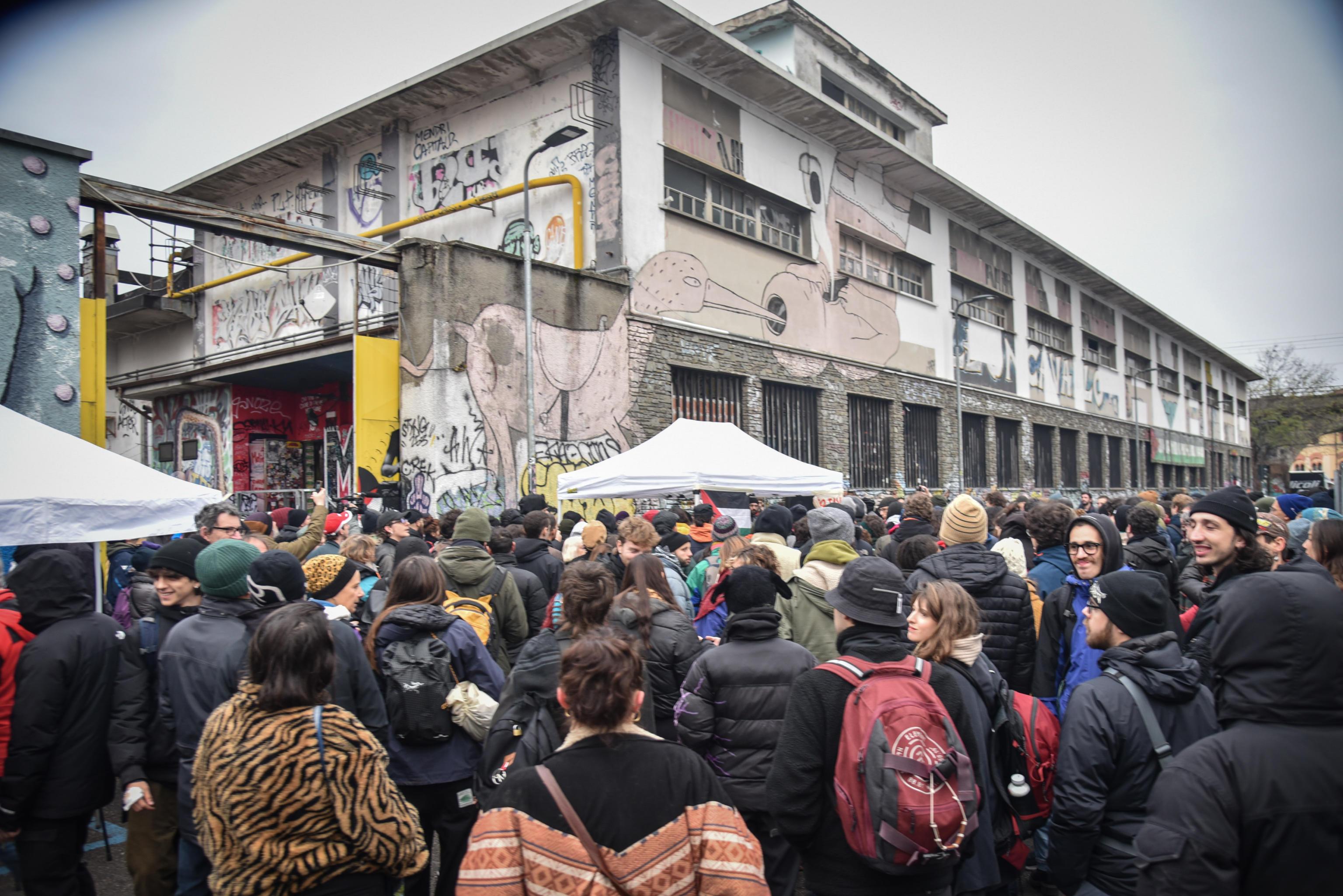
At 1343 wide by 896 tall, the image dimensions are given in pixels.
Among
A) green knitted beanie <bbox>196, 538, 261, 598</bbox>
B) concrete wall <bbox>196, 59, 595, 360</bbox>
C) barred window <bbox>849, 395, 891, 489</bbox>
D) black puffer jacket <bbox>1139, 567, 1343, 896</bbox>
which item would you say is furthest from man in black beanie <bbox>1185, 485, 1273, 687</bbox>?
barred window <bbox>849, 395, 891, 489</bbox>

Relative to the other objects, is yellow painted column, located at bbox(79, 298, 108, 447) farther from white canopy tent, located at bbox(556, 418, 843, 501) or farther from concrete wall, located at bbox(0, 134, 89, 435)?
white canopy tent, located at bbox(556, 418, 843, 501)

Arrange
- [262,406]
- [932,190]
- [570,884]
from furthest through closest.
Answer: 1. [932,190]
2. [262,406]
3. [570,884]

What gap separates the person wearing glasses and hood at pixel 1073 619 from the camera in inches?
162

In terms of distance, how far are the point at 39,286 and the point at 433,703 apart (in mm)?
7584

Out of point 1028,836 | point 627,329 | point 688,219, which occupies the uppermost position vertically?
point 688,219

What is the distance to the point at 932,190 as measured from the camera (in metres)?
25.6

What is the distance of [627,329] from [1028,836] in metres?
13.3

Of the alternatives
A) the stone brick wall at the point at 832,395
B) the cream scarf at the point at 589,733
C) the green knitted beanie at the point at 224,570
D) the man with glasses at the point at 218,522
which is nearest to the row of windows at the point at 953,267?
the stone brick wall at the point at 832,395

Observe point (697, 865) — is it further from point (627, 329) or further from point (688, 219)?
point (688, 219)

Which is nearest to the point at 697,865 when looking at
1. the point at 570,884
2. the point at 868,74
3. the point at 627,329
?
the point at 570,884

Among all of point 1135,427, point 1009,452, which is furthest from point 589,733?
point 1135,427

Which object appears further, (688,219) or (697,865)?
(688,219)

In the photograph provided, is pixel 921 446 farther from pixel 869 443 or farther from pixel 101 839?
pixel 101 839

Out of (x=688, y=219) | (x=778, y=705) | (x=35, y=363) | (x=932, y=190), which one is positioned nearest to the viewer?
(x=778, y=705)
